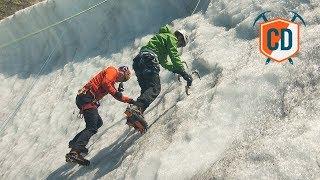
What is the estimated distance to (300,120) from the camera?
19.3 ft

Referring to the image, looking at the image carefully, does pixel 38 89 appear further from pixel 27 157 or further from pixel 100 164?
pixel 100 164

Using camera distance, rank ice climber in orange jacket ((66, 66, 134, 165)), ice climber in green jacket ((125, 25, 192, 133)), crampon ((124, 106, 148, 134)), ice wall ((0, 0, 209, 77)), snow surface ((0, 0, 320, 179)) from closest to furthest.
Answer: snow surface ((0, 0, 320, 179))
crampon ((124, 106, 148, 134))
ice climber in green jacket ((125, 25, 192, 133))
ice climber in orange jacket ((66, 66, 134, 165))
ice wall ((0, 0, 209, 77))

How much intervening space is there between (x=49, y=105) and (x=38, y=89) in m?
1.21

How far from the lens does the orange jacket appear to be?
764 cm

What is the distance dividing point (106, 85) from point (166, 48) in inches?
45.3

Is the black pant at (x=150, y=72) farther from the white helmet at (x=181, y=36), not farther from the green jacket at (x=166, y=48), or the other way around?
the white helmet at (x=181, y=36)

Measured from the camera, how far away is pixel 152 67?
782 centimetres

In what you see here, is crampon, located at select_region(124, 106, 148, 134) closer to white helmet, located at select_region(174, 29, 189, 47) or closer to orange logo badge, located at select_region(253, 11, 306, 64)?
white helmet, located at select_region(174, 29, 189, 47)

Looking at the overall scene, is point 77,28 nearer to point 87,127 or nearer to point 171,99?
point 171,99

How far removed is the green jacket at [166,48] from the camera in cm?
789

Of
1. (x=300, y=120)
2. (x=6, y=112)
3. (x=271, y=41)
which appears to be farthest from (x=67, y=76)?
(x=300, y=120)

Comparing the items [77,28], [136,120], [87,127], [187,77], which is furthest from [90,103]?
[77,28]

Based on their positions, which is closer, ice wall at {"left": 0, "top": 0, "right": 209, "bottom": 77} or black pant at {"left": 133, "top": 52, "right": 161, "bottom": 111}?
black pant at {"left": 133, "top": 52, "right": 161, "bottom": 111}

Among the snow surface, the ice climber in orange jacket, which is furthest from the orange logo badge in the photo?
the ice climber in orange jacket
